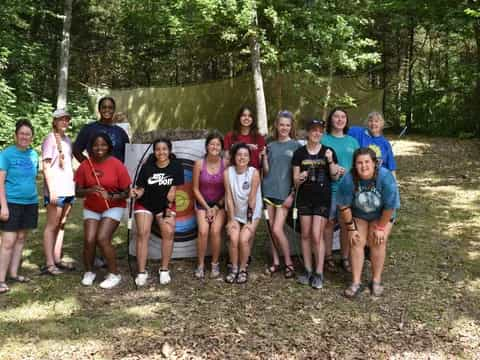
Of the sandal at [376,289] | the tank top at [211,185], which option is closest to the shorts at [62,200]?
the tank top at [211,185]

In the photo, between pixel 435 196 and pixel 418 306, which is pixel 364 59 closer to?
pixel 435 196

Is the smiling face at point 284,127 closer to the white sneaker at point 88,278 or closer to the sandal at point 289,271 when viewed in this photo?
→ the sandal at point 289,271

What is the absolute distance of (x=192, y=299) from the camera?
3.53 meters

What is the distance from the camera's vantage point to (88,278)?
3.78 m

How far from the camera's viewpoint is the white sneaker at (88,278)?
375 cm

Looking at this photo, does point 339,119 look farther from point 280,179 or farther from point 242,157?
point 242,157

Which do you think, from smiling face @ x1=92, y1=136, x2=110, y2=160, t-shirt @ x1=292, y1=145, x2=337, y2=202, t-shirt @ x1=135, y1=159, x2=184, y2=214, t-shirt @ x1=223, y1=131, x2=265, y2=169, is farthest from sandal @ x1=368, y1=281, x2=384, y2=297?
smiling face @ x1=92, y1=136, x2=110, y2=160

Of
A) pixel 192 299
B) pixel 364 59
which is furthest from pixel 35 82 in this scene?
pixel 192 299

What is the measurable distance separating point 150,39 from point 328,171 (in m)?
13.4

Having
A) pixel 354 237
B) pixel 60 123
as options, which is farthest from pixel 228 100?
pixel 354 237

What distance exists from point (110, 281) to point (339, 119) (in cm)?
225

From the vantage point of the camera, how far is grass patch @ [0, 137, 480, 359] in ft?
9.29

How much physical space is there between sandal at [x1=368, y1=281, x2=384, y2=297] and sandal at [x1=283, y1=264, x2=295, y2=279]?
0.65m

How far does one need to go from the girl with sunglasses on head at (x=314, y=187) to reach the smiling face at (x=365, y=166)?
0.37 meters
